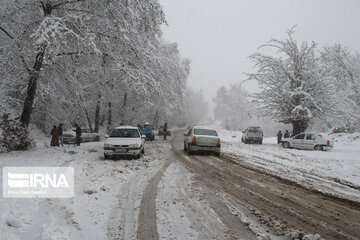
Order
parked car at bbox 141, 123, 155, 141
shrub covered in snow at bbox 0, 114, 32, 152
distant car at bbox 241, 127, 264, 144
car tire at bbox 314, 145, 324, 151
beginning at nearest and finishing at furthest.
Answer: shrub covered in snow at bbox 0, 114, 32, 152 → car tire at bbox 314, 145, 324, 151 → parked car at bbox 141, 123, 155, 141 → distant car at bbox 241, 127, 264, 144

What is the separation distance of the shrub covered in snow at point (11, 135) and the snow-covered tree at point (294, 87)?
25.2 m

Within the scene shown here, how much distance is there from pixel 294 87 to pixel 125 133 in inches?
895

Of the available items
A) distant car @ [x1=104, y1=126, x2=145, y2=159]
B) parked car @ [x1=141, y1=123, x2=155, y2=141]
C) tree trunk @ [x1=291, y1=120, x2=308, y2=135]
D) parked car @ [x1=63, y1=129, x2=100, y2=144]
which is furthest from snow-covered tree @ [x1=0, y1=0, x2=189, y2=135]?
tree trunk @ [x1=291, y1=120, x2=308, y2=135]

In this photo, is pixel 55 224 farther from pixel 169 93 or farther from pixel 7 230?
pixel 169 93

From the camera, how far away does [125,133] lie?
2030 centimetres

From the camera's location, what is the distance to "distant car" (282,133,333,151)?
29.9 m

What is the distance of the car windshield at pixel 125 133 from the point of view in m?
20.0

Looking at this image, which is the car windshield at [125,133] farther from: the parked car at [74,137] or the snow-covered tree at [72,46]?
the parked car at [74,137]

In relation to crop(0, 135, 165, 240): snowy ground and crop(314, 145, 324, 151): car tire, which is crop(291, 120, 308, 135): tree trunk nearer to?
crop(314, 145, 324, 151): car tire

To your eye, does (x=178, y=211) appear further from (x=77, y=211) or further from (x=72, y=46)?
(x=72, y=46)

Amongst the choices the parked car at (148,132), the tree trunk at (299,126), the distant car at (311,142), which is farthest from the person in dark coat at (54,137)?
the tree trunk at (299,126)

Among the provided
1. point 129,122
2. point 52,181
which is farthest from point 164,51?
point 52,181

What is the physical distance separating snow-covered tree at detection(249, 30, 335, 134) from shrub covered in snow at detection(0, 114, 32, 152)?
25.2 meters

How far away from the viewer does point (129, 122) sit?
152ft
